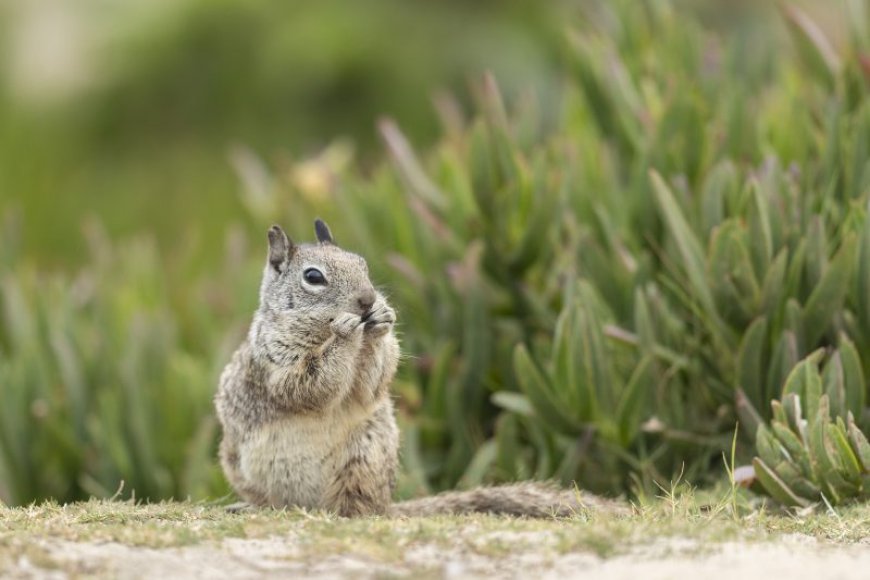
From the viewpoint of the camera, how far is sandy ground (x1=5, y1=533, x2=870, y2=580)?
3.50 meters

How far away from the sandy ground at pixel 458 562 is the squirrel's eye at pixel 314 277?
1.19 m

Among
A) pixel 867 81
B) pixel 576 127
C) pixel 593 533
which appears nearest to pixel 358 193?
pixel 576 127

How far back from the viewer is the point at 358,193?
720cm

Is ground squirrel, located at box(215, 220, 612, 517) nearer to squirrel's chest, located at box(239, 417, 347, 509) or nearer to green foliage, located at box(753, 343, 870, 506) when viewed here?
squirrel's chest, located at box(239, 417, 347, 509)

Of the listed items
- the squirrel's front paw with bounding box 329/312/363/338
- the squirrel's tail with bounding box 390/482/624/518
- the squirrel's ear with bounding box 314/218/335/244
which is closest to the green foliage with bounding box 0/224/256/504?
the squirrel's ear with bounding box 314/218/335/244

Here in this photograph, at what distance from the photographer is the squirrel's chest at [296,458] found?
464cm

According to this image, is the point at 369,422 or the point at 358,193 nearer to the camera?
the point at 369,422

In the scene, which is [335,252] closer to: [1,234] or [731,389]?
[731,389]

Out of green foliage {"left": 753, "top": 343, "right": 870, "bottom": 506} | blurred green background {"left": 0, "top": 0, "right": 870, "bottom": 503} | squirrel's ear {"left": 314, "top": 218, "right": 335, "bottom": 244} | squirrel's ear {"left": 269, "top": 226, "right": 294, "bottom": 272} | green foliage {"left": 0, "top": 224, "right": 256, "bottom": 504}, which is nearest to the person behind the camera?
green foliage {"left": 753, "top": 343, "right": 870, "bottom": 506}

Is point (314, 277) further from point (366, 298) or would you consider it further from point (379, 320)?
point (379, 320)

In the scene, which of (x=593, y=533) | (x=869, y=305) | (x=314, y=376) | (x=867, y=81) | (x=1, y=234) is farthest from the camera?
(x=1, y=234)

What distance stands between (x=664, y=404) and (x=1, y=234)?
12.5ft

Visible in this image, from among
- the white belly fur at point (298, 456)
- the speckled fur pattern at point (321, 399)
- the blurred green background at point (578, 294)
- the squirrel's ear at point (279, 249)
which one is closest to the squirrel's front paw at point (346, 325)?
the speckled fur pattern at point (321, 399)

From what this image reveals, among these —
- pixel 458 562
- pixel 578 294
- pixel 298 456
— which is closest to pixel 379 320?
pixel 298 456
